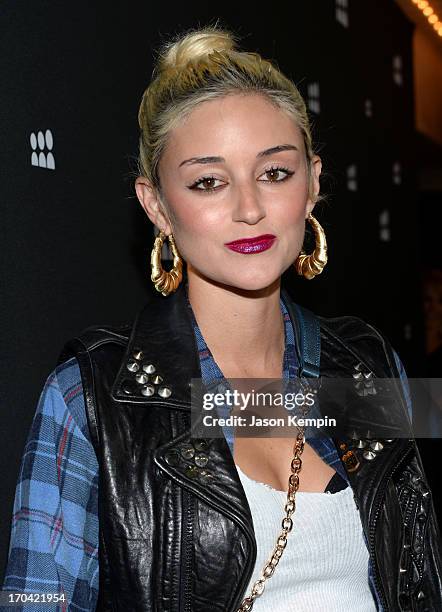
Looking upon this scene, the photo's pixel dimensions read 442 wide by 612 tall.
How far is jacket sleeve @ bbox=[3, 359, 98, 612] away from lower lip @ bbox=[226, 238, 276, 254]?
39 cm

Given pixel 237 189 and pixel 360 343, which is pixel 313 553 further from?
pixel 237 189

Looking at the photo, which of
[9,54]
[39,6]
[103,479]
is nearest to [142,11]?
[39,6]

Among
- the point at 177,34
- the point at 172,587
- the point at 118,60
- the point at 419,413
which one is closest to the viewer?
the point at 172,587

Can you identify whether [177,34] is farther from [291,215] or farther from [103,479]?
[103,479]

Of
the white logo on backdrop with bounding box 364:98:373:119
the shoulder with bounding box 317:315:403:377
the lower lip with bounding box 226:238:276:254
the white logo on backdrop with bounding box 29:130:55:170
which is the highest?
the white logo on backdrop with bounding box 364:98:373:119

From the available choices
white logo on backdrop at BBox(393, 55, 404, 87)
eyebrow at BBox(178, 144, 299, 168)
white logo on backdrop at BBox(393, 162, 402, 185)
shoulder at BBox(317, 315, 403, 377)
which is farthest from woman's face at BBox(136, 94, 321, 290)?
white logo on backdrop at BBox(393, 55, 404, 87)

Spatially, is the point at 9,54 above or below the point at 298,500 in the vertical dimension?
above

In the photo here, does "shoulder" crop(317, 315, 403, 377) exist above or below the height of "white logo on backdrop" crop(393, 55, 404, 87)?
below

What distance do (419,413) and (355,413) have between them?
4.86 ft

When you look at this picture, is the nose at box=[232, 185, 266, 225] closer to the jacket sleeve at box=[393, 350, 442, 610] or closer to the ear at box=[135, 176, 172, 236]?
the ear at box=[135, 176, 172, 236]

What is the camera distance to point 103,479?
1.53 m

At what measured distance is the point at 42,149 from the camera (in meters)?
1.88

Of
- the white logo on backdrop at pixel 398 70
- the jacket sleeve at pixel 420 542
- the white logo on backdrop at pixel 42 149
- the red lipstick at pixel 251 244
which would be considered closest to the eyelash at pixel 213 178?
the red lipstick at pixel 251 244

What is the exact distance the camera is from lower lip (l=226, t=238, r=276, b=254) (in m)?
1.67
